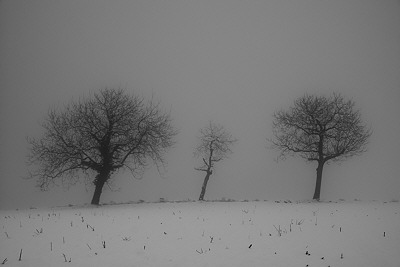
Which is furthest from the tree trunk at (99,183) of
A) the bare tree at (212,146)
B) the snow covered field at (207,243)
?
the bare tree at (212,146)

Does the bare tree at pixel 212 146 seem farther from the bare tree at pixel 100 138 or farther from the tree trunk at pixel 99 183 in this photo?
the tree trunk at pixel 99 183

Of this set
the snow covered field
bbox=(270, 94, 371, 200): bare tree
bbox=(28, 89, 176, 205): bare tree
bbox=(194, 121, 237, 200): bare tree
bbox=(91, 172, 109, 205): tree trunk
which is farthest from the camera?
bbox=(194, 121, 237, 200): bare tree

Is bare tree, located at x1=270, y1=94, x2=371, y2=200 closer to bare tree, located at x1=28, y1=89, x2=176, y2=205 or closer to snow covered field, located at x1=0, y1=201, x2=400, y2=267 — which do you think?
bare tree, located at x1=28, y1=89, x2=176, y2=205

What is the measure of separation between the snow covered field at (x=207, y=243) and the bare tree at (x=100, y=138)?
11.0 metres

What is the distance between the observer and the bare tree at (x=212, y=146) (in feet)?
112

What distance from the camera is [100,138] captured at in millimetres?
25094

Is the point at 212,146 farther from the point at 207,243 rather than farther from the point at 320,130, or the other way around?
the point at 207,243

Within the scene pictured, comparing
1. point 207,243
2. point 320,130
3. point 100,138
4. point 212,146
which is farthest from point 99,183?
point 320,130

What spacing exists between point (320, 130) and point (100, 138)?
23178 millimetres

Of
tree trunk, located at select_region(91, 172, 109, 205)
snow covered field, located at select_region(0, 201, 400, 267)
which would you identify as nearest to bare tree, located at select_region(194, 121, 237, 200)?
tree trunk, located at select_region(91, 172, 109, 205)

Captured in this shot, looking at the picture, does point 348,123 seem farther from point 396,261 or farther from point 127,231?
point 127,231

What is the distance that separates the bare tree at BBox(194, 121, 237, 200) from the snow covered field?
66.9 feet

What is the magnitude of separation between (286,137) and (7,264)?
27212 mm

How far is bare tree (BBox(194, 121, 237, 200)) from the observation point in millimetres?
34000
